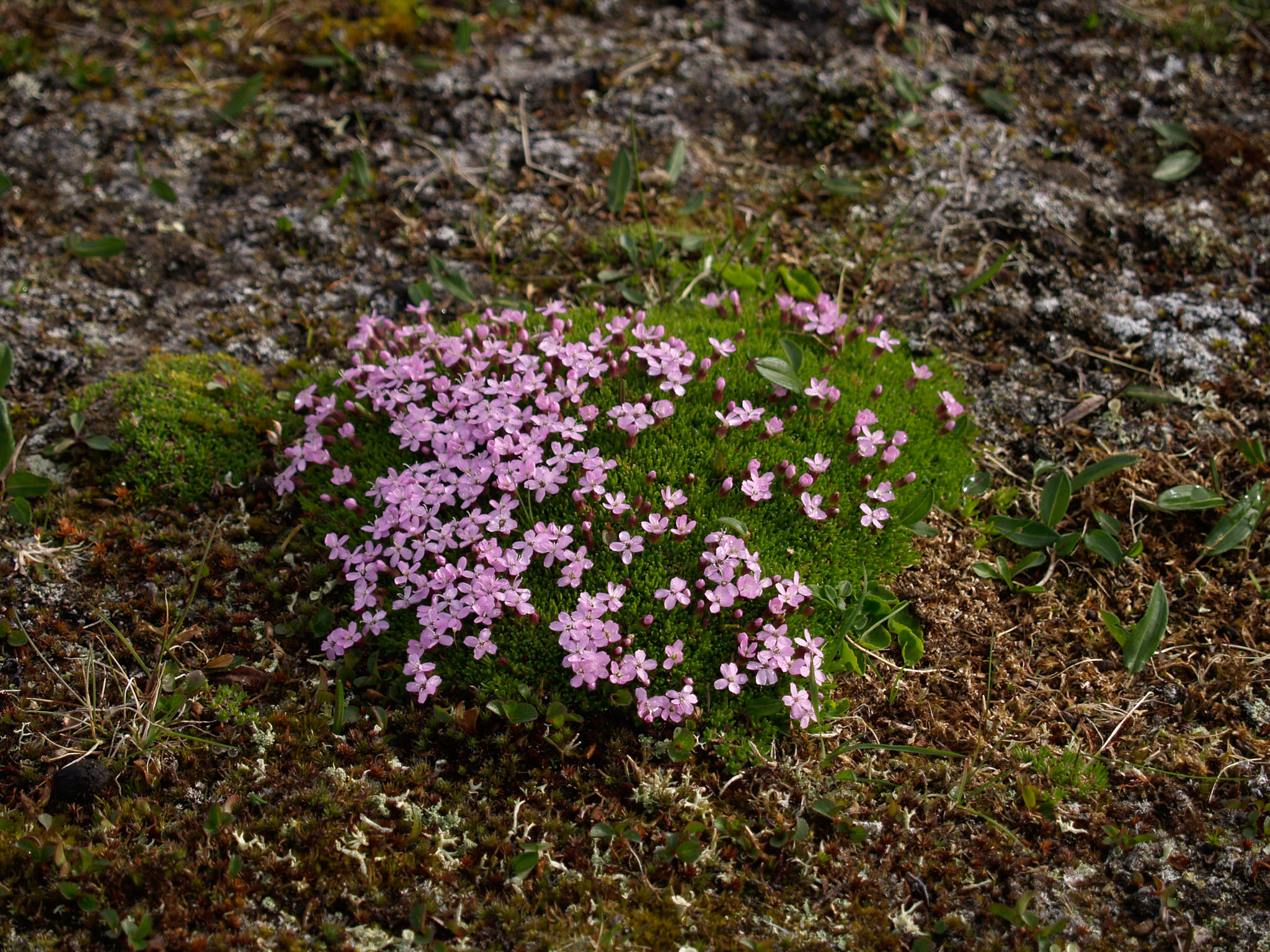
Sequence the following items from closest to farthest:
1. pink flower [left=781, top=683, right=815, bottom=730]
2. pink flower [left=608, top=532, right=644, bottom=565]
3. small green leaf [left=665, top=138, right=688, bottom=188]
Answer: pink flower [left=781, top=683, right=815, bottom=730] → pink flower [left=608, top=532, right=644, bottom=565] → small green leaf [left=665, top=138, right=688, bottom=188]

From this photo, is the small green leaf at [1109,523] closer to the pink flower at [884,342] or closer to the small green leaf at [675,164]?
the pink flower at [884,342]

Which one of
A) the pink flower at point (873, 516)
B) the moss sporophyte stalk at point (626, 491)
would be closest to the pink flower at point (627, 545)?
the moss sporophyte stalk at point (626, 491)

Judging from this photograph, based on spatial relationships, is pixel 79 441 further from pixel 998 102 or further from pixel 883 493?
pixel 998 102

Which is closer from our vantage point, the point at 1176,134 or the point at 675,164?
the point at 675,164

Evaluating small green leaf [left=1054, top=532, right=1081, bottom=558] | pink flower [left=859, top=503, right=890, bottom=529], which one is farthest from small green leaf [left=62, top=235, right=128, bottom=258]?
small green leaf [left=1054, top=532, right=1081, bottom=558]

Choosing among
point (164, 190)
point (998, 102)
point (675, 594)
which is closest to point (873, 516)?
point (675, 594)

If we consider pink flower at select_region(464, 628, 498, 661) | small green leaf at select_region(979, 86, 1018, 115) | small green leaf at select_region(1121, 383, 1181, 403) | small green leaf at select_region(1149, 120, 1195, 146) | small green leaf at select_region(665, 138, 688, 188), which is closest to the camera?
pink flower at select_region(464, 628, 498, 661)

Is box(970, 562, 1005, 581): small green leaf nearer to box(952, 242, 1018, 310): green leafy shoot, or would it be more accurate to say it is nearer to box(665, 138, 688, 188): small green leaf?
box(952, 242, 1018, 310): green leafy shoot
